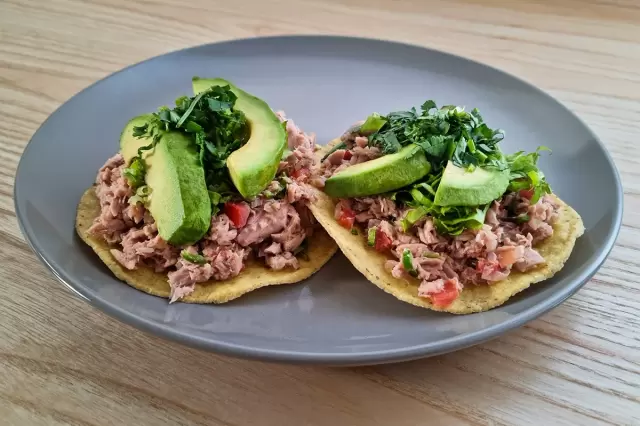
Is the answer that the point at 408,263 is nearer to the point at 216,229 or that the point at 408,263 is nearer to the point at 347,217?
the point at 347,217

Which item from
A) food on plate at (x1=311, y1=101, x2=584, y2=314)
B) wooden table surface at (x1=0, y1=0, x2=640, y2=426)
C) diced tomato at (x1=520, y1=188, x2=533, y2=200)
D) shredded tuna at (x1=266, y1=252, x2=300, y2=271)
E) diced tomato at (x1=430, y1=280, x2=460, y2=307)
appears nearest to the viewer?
wooden table surface at (x1=0, y1=0, x2=640, y2=426)

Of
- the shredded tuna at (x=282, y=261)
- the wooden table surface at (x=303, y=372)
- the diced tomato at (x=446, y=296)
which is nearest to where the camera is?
the wooden table surface at (x=303, y=372)

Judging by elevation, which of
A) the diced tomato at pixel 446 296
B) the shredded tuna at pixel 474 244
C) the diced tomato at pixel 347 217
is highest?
the shredded tuna at pixel 474 244

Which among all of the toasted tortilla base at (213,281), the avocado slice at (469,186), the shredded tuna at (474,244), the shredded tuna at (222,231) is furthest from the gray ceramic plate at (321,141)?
the avocado slice at (469,186)

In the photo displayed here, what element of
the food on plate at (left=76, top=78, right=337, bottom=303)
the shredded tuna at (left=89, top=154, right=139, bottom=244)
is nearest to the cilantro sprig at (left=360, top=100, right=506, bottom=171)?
the food on plate at (left=76, top=78, right=337, bottom=303)

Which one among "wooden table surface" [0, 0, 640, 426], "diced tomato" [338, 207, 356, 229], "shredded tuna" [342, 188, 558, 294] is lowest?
"wooden table surface" [0, 0, 640, 426]

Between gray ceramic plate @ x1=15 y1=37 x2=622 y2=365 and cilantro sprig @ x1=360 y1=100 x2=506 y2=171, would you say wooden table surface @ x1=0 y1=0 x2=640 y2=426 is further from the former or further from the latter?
cilantro sprig @ x1=360 y1=100 x2=506 y2=171

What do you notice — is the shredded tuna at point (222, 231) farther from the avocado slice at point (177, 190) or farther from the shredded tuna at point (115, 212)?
the shredded tuna at point (115, 212)
